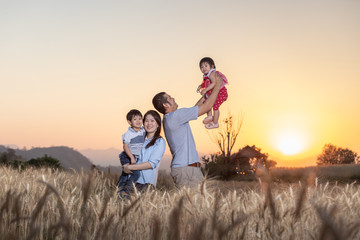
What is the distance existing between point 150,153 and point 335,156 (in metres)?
32.7

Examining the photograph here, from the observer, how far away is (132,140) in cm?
711

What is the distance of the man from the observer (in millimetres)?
5809

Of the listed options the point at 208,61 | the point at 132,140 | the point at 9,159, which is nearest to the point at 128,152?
the point at 132,140

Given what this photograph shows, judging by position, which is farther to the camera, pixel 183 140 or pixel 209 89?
pixel 209 89

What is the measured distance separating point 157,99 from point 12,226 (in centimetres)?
364

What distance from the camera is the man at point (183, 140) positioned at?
5.81 m

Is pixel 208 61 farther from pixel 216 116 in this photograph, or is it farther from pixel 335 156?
pixel 335 156

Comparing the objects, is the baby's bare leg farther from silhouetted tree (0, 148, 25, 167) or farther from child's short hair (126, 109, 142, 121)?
silhouetted tree (0, 148, 25, 167)

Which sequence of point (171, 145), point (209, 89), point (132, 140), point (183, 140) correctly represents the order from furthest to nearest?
point (132, 140)
point (209, 89)
point (171, 145)
point (183, 140)

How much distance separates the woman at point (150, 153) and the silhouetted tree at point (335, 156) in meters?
31.3

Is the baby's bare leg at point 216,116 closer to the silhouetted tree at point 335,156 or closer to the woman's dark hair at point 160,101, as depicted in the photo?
the woman's dark hair at point 160,101

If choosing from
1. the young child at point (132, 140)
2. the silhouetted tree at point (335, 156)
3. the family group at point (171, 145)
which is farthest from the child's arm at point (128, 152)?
the silhouetted tree at point (335, 156)

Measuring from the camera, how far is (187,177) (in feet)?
19.0

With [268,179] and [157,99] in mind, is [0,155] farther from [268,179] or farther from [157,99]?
[268,179]
